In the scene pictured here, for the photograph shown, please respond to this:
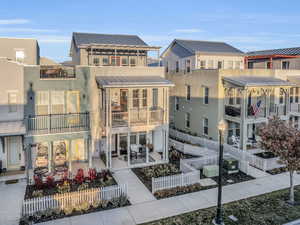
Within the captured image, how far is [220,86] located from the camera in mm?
20266

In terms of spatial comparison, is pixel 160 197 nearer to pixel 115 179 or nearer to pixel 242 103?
pixel 115 179

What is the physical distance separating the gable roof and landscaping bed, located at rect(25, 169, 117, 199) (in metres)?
15.0

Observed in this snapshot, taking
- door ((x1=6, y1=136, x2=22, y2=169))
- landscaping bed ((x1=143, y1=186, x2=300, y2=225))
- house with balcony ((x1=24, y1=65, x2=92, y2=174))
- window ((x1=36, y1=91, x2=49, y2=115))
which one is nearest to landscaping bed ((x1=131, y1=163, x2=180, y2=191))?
house with balcony ((x1=24, y1=65, x2=92, y2=174))

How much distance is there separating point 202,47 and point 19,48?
16.8m

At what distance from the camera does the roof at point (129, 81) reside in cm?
1530

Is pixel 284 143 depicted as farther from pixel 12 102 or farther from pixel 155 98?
pixel 12 102

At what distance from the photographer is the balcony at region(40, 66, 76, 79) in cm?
1587

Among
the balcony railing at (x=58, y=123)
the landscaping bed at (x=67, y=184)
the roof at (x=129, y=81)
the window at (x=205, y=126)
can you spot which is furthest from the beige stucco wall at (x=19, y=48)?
the window at (x=205, y=126)

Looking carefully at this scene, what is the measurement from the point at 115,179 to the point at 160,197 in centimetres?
330

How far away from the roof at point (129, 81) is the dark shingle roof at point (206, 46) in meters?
8.61

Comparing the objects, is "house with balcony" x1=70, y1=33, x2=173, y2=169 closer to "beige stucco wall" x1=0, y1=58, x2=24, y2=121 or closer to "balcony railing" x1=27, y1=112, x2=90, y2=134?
"balcony railing" x1=27, y1=112, x2=90, y2=134

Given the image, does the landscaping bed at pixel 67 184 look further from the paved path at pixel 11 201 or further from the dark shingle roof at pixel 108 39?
the dark shingle roof at pixel 108 39

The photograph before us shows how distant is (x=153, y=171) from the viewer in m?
15.3

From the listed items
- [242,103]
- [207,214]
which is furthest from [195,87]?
[207,214]
